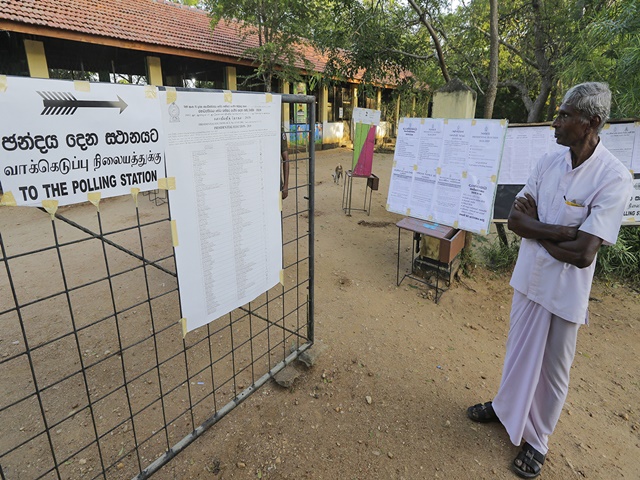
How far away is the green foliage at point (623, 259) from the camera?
14.0ft

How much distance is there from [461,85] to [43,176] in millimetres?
3646

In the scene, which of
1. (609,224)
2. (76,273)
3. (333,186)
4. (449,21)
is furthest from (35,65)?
(609,224)

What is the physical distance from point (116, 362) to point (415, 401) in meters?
2.20

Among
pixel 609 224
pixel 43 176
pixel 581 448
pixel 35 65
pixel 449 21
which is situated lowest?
pixel 581 448

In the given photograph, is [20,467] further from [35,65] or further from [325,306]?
[35,65]

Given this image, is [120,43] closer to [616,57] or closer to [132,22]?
[132,22]

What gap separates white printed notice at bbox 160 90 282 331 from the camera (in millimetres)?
1671

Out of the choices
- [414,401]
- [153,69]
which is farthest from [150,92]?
[153,69]

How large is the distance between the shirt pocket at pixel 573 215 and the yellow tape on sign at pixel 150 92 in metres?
1.91

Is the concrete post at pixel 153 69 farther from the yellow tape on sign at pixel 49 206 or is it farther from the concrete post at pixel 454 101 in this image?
the yellow tape on sign at pixel 49 206

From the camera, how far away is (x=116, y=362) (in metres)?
2.84

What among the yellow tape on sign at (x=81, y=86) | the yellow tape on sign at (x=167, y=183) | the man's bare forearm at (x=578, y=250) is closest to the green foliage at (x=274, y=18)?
the yellow tape on sign at (x=167, y=183)

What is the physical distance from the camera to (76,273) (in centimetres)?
434

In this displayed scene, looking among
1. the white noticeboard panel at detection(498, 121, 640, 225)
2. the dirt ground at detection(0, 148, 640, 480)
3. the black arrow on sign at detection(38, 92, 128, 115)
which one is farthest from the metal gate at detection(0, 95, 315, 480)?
the white noticeboard panel at detection(498, 121, 640, 225)
